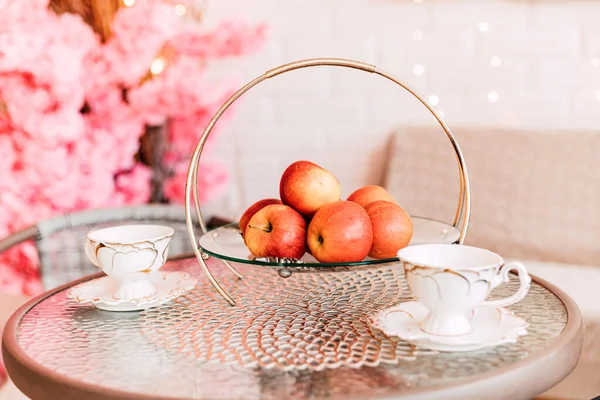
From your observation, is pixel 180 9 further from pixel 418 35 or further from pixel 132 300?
pixel 132 300

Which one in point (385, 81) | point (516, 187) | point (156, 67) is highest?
point (156, 67)

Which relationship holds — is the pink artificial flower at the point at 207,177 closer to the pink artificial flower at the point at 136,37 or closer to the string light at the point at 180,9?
the pink artificial flower at the point at 136,37

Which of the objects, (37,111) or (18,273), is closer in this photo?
(37,111)

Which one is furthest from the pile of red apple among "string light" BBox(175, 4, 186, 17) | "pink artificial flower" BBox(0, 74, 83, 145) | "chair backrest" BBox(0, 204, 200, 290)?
"string light" BBox(175, 4, 186, 17)

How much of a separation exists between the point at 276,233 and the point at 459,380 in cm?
33

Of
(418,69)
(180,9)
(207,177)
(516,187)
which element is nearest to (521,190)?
(516,187)

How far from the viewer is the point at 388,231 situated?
943 millimetres

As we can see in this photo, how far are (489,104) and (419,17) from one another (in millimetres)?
349

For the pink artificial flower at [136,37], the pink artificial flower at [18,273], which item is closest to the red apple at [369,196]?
the pink artificial flower at [136,37]

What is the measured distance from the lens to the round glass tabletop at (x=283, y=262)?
866mm

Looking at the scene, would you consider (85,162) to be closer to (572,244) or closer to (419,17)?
(419,17)

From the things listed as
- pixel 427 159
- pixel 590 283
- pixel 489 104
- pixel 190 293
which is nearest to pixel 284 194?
pixel 190 293

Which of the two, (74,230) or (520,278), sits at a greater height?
(520,278)

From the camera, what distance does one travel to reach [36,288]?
6.39ft
